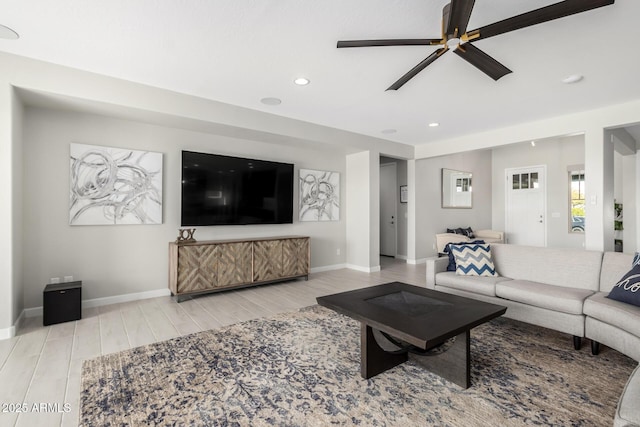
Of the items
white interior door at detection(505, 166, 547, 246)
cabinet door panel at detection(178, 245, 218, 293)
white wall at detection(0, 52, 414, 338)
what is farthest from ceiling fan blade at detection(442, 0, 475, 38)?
white interior door at detection(505, 166, 547, 246)

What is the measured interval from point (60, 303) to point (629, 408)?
4.20 m

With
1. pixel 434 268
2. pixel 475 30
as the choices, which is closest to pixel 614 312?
pixel 434 268

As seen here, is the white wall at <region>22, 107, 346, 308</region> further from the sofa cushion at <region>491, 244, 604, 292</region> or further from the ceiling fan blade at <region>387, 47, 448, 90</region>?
the sofa cushion at <region>491, 244, 604, 292</region>

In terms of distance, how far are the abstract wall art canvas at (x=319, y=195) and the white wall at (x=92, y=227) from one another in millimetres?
1258

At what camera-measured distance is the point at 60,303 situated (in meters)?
3.11

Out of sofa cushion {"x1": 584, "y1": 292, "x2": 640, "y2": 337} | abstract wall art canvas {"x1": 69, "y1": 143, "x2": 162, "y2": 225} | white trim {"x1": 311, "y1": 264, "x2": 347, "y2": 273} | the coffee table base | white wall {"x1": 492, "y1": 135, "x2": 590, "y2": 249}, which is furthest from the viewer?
white wall {"x1": 492, "y1": 135, "x2": 590, "y2": 249}

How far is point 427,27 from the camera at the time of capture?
7.59ft

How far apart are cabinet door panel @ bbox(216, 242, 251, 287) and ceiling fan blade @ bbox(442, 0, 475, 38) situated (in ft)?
11.2

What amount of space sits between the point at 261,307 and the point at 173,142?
2.45 m

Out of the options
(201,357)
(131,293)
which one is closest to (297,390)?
(201,357)

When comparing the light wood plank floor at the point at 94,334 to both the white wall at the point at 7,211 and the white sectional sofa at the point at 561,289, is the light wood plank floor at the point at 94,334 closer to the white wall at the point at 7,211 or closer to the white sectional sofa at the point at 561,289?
the white wall at the point at 7,211

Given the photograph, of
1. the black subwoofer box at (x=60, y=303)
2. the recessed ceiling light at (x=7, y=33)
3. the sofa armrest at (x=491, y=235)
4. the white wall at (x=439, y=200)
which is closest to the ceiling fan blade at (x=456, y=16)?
the recessed ceiling light at (x=7, y=33)

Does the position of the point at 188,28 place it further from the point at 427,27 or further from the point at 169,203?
the point at 169,203

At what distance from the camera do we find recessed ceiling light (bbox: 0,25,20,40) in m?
2.36
